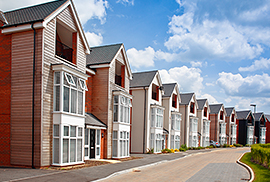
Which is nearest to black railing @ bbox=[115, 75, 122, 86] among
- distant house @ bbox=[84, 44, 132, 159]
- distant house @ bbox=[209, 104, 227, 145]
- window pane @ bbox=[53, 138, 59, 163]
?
distant house @ bbox=[84, 44, 132, 159]

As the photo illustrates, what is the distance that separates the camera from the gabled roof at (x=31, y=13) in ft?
46.7

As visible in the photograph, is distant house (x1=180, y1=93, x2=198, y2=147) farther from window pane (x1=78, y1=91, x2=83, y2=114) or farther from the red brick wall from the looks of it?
the red brick wall

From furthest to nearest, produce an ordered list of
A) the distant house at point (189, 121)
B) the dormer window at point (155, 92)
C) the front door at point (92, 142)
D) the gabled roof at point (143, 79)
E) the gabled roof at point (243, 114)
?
the gabled roof at point (243, 114) < the distant house at point (189, 121) < the dormer window at point (155, 92) < the gabled roof at point (143, 79) < the front door at point (92, 142)

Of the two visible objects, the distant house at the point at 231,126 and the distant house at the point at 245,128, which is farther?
the distant house at the point at 245,128

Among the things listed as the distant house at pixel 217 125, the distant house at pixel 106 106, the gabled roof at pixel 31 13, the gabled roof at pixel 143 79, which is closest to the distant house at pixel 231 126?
the distant house at pixel 217 125

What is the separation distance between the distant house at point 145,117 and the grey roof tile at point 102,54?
7.34m

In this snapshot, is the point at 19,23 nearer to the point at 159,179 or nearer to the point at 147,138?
the point at 159,179

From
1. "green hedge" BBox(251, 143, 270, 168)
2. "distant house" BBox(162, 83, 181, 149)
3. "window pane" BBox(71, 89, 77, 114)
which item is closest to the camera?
"window pane" BBox(71, 89, 77, 114)

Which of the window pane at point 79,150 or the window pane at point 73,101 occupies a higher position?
the window pane at point 73,101

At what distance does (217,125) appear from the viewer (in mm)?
53469

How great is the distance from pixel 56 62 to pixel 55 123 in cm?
337

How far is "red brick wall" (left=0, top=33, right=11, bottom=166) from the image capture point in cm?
1372

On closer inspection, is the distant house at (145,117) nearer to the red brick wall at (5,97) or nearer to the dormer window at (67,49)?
the dormer window at (67,49)

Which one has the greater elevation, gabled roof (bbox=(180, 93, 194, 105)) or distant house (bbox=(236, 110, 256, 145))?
gabled roof (bbox=(180, 93, 194, 105))
